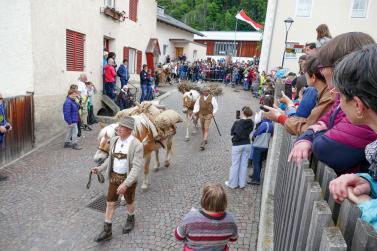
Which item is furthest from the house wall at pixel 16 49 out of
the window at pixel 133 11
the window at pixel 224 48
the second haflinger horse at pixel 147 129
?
the window at pixel 224 48

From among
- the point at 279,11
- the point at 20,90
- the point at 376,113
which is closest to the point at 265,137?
the point at 376,113

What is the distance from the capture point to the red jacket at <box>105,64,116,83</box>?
12733 mm

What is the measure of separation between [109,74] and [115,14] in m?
2.91

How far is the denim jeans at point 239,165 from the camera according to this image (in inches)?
254

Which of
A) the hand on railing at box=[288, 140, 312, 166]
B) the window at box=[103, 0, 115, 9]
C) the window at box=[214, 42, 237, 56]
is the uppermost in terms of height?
the window at box=[214, 42, 237, 56]

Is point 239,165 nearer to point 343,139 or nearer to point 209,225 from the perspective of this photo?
point 209,225

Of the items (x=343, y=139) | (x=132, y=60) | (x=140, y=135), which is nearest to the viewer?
(x=343, y=139)

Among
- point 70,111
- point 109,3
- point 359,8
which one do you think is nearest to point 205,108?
point 70,111

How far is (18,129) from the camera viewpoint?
8312 mm

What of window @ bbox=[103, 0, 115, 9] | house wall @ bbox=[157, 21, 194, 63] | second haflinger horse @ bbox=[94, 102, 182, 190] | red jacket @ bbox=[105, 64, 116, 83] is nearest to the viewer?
second haflinger horse @ bbox=[94, 102, 182, 190]

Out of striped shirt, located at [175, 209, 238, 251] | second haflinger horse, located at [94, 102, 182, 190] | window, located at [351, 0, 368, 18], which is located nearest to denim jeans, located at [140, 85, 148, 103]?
second haflinger horse, located at [94, 102, 182, 190]

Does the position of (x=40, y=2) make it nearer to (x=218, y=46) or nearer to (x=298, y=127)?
(x=298, y=127)

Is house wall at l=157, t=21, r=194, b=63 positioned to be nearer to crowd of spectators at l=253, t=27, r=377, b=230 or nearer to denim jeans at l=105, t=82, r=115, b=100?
denim jeans at l=105, t=82, r=115, b=100

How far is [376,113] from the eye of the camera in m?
1.30
